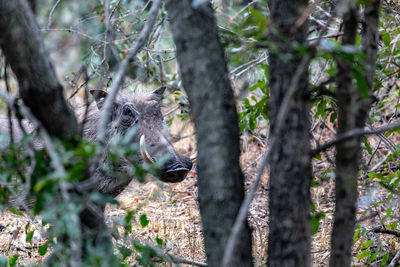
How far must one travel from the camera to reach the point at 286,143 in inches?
55.3

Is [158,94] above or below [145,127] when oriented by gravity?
above

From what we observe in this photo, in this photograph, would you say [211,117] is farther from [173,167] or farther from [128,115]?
[128,115]

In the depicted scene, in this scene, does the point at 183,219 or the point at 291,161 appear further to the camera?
the point at 183,219

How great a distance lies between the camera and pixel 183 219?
4242 millimetres

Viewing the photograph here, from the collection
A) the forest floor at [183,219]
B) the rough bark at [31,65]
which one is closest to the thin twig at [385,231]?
the forest floor at [183,219]

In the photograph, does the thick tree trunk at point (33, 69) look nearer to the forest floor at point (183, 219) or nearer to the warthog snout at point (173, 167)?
the forest floor at point (183, 219)

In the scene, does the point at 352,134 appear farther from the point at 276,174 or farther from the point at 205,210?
the point at 205,210

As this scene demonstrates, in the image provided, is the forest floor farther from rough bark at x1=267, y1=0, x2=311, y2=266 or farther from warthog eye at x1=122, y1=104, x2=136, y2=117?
rough bark at x1=267, y1=0, x2=311, y2=266

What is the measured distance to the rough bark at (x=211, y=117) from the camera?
4.88 feet

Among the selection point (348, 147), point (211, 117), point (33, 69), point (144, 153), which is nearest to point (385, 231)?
point (348, 147)

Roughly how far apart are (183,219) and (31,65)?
117 inches

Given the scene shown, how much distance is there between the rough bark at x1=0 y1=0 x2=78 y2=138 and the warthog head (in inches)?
84.6

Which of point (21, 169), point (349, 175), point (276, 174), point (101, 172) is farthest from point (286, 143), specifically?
point (101, 172)

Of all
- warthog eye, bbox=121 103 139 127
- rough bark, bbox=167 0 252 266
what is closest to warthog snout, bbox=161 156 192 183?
warthog eye, bbox=121 103 139 127
